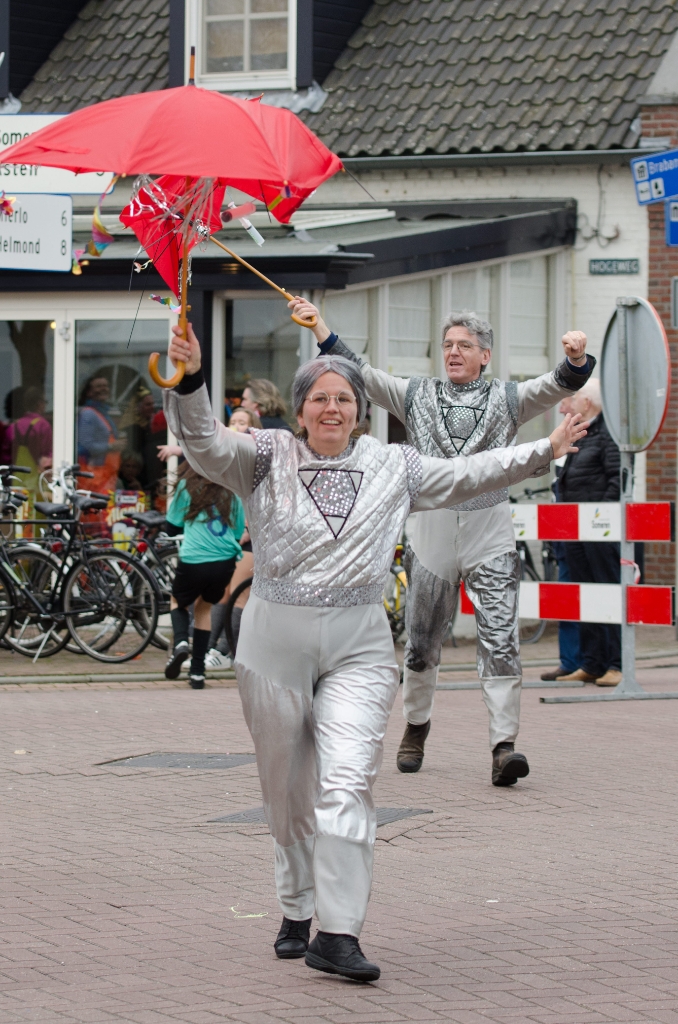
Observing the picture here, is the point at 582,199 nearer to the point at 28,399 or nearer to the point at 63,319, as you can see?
the point at 63,319

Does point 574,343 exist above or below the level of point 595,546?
above

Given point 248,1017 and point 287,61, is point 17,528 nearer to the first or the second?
point 287,61

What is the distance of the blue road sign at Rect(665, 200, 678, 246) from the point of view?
12.5 meters

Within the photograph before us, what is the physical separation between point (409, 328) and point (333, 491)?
9562mm

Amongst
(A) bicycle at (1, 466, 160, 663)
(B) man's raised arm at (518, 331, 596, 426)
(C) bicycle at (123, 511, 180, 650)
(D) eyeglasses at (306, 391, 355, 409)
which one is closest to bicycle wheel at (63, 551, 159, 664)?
(A) bicycle at (1, 466, 160, 663)

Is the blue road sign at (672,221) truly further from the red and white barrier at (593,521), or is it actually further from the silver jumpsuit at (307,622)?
the silver jumpsuit at (307,622)

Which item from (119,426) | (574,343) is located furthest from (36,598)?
(574,343)

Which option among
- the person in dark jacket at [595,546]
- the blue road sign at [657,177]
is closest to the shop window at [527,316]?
the blue road sign at [657,177]

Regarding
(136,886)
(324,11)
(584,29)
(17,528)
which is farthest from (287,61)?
(136,886)

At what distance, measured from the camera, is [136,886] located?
226 inches

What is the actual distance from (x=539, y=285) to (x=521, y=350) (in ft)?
2.07

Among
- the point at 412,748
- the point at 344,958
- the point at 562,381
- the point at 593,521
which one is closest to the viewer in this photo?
the point at 344,958

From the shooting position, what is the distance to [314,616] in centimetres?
471

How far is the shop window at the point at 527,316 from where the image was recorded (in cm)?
1544
